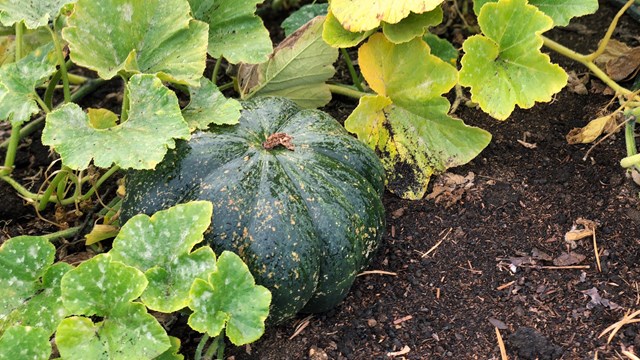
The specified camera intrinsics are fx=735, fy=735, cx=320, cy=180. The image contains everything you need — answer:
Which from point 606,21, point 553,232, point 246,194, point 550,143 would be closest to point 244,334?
Answer: point 246,194

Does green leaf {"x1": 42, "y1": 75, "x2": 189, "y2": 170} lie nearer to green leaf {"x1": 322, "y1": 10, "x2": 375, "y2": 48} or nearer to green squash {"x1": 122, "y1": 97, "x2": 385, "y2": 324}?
green squash {"x1": 122, "y1": 97, "x2": 385, "y2": 324}

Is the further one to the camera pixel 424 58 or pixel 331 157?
pixel 424 58

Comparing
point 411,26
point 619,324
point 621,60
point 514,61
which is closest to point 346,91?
point 411,26

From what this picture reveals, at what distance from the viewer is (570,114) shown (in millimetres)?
2619

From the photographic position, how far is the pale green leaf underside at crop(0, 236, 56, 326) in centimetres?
183

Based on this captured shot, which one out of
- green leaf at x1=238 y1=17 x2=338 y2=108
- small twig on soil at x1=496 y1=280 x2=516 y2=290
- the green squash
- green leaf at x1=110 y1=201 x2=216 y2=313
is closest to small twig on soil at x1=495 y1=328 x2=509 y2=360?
small twig on soil at x1=496 y1=280 x2=516 y2=290

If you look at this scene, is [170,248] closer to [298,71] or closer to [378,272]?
[378,272]

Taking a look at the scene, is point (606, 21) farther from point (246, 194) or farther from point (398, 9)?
point (246, 194)

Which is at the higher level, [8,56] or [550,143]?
[8,56]

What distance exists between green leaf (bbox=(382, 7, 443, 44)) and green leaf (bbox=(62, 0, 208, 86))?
571mm

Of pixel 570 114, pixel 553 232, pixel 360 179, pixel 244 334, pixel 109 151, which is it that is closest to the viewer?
pixel 244 334

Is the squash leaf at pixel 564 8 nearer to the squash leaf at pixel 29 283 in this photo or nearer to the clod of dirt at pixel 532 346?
the clod of dirt at pixel 532 346

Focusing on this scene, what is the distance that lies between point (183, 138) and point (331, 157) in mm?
433

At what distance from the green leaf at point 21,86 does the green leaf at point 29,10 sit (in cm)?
12
